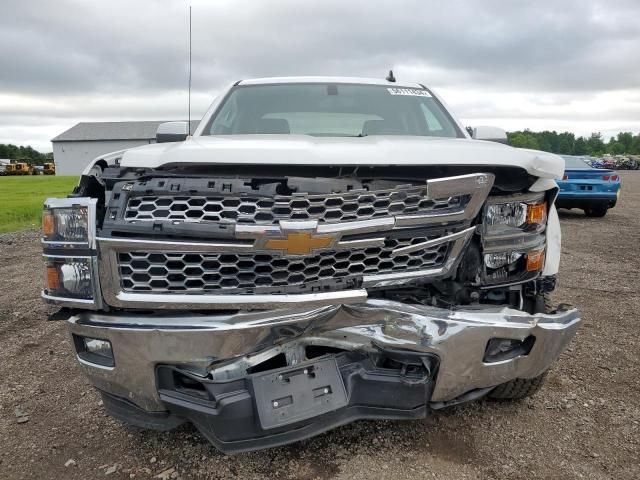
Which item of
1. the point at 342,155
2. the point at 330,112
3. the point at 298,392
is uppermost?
the point at 330,112

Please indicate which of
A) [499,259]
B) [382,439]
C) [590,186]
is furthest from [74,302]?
[590,186]

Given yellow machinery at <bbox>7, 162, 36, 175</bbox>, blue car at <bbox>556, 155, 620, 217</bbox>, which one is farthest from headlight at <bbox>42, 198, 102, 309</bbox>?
yellow machinery at <bbox>7, 162, 36, 175</bbox>

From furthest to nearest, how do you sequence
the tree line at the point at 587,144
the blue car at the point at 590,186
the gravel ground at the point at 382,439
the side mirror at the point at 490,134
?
the tree line at the point at 587,144 → the blue car at the point at 590,186 → the side mirror at the point at 490,134 → the gravel ground at the point at 382,439

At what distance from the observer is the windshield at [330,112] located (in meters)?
3.63

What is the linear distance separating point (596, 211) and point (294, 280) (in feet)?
38.3

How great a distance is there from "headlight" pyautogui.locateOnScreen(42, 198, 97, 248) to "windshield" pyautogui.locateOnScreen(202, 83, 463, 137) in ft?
5.78

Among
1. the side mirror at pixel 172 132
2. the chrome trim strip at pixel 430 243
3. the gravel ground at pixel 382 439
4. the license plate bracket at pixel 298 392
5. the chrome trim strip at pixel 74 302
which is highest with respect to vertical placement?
the side mirror at pixel 172 132

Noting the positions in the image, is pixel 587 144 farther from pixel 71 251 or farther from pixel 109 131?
pixel 71 251

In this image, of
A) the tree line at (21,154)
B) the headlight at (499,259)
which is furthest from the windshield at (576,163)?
the tree line at (21,154)

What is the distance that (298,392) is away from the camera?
81.7 inches

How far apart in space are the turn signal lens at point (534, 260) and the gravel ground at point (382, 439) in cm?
90

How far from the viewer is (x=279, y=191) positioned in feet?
6.49

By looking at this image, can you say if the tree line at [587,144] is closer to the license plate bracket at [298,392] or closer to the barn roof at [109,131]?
the barn roof at [109,131]

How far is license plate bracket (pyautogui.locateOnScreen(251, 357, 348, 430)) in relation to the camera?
79.6 inches
